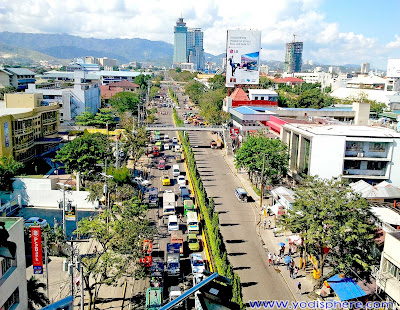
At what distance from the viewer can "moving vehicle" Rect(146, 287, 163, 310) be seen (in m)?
17.1

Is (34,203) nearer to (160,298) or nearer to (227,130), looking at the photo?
(160,298)

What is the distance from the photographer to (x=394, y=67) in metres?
96.1

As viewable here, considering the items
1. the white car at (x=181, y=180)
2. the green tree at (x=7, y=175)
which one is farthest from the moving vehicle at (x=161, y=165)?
the green tree at (x=7, y=175)

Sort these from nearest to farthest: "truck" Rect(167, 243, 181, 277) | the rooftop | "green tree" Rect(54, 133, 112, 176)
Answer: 1. "truck" Rect(167, 243, 181, 277)
2. the rooftop
3. "green tree" Rect(54, 133, 112, 176)

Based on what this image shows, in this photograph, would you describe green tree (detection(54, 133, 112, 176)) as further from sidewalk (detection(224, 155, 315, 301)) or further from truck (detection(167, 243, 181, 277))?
truck (detection(167, 243, 181, 277))

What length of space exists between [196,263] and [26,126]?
88.7ft

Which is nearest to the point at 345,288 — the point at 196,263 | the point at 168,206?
the point at 196,263

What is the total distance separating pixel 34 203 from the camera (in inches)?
1220

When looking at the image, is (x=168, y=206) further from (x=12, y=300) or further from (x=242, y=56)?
(x=242, y=56)

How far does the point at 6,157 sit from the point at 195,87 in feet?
230

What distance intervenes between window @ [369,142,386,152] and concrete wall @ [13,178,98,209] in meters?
20.7

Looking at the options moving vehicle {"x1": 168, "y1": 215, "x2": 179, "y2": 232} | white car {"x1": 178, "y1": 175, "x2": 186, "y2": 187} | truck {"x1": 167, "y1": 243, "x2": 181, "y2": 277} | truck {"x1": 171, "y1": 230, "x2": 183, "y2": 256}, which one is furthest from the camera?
white car {"x1": 178, "y1": 175, "x2": 186, "y2": 187}

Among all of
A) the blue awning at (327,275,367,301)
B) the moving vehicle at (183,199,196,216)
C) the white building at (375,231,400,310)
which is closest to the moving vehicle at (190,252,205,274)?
the blue awning at (327,275,367,301)

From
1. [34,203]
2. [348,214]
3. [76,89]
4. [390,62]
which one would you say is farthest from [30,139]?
[390,62]
